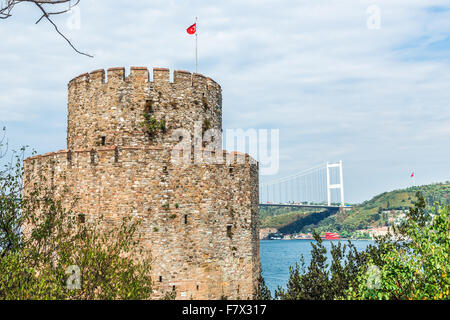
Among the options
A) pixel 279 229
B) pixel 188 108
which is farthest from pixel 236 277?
pixel 279 229

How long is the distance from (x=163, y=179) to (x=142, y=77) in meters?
4.74

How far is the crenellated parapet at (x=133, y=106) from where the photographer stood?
16172mm

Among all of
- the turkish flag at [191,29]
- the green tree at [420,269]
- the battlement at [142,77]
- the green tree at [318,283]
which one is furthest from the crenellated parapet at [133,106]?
the green tree at [420,269]

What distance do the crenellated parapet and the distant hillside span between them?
11538cm

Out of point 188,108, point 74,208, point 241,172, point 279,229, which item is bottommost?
point 279,229

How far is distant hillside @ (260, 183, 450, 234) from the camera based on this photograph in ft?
421

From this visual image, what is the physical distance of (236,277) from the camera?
1570cm

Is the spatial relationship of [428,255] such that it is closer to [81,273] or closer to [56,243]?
[81,273]

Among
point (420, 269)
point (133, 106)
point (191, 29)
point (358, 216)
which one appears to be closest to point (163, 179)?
point (133, 106)

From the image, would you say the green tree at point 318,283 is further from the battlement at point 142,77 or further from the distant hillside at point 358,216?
the distant hillside at point 358,216

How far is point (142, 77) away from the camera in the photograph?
16406 mm

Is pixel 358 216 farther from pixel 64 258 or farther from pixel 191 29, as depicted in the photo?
pixel 64 258

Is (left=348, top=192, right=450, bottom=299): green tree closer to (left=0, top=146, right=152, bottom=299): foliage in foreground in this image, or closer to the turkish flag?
(left=0, top=146, right=152, bottom=299): foliage in foreground

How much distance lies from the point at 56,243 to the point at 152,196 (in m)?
3.94
